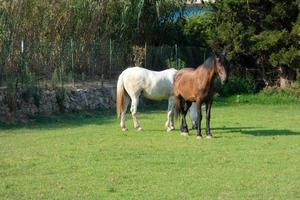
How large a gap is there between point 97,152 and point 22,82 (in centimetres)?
777

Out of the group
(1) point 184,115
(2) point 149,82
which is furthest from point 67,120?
(1) point 184,115

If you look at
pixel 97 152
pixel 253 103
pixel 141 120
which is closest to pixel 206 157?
pixel 97 152

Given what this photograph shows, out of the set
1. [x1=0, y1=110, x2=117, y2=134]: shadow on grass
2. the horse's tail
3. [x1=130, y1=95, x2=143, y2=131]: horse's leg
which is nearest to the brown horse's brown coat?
[x1=130, y1=95, x2=143, y2=131]: horse's leg

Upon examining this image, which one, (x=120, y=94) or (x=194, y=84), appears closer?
(x=194, y=84)

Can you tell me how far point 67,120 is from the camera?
66.6ft

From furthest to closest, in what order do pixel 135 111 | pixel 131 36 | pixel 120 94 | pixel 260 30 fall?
1. pixel 260 30
2. pixel 131 36
3. pixel 120 94
4. pixel 135 111

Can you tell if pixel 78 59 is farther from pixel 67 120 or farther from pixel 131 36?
pixel 67 120

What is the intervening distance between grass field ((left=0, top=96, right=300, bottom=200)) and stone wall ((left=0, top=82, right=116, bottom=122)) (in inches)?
33.7

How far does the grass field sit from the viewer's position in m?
9.60

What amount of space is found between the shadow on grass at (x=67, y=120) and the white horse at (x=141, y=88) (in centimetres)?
173

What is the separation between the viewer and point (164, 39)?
31297 mm

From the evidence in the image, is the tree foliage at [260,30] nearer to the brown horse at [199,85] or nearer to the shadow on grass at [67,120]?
the shadow on grass at [67,120]

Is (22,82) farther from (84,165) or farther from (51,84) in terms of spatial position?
(84,165)

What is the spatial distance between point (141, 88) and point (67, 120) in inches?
132
